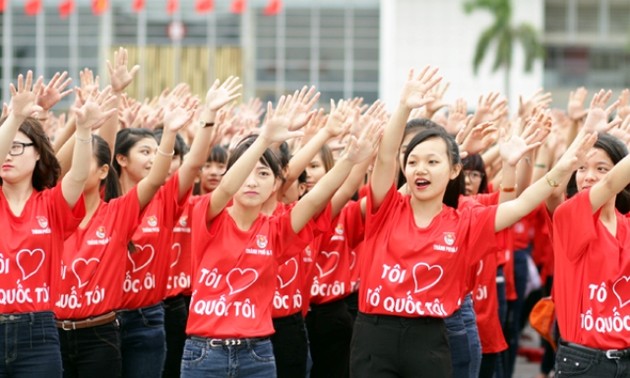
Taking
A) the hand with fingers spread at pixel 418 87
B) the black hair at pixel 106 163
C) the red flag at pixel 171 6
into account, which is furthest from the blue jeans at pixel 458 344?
A: the red flag at pixel 171 6

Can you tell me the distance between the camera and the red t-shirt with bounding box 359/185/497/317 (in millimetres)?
5973

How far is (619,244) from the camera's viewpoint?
6012 millimetres

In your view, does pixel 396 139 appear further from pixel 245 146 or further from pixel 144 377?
pixel 144 377

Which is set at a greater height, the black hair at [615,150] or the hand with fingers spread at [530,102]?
the hand with fingers spread at [530,102]

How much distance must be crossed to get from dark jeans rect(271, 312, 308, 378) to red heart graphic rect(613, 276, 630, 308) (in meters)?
2.02

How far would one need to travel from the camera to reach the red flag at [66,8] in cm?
4513

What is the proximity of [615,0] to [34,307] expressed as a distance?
51.7m

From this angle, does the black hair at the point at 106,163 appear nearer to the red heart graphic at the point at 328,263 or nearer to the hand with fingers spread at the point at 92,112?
the hand with fingers spread at the point at 92,112

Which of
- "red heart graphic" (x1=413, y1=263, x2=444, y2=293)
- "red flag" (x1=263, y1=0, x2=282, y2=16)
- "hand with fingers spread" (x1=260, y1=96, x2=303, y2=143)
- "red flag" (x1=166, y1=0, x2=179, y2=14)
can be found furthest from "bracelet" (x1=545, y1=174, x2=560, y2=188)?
"red flag" (x1=166, y1=0, x2=179, y2=14)

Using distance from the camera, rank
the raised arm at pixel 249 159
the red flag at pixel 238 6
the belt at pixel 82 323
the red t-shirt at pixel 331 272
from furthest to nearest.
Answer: the red flag at pixel 238 6
the red t-shirt at pixel 331 272
the belt at pixel 82 323
the raised arm at pixel 249 159

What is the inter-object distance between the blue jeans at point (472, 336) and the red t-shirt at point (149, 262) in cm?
179

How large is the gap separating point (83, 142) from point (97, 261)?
1.07 meters

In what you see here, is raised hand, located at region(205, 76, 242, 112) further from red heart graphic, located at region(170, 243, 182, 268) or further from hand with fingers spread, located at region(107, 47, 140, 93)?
red heart graphic, located at region(170, 243, 182, 268)

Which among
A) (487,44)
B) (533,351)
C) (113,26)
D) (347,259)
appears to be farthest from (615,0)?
(347,259)
